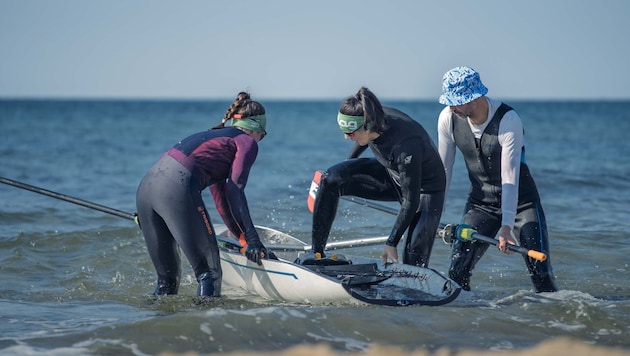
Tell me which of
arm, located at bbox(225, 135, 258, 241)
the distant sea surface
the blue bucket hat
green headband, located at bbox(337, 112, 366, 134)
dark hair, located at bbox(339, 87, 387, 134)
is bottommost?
the distant sea surface

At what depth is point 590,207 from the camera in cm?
1245

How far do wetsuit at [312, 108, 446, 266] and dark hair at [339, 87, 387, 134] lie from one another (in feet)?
0.36

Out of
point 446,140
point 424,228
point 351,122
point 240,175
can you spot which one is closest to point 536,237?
point 424,228

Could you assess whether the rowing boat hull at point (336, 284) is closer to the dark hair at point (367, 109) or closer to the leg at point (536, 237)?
the leg at point (536, 237)

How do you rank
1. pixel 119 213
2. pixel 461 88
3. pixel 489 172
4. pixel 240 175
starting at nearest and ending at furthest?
pixel 240 175, pixel 461 88, pixel 489 172, pixel 119 213

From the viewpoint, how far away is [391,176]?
6.39m

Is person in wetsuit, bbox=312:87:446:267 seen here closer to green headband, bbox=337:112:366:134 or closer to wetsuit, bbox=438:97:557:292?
green headband, bbox=337:112:366:134

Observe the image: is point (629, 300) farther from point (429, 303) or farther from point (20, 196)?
point (20, 196)

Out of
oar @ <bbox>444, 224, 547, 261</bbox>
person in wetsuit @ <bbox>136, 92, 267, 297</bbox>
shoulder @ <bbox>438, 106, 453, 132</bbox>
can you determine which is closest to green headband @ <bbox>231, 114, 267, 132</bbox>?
person in wetsuit @ <bbox>136, 92, 267, 297</bbox>

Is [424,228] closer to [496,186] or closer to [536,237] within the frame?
[496,186]

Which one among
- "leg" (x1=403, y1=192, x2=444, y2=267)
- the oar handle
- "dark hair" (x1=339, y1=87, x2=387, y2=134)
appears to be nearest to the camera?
the oar handle

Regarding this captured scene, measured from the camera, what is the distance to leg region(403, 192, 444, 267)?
20.3 ft

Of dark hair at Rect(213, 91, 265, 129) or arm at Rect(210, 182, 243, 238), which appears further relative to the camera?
arm at Rect(210, 182, 243, 238)

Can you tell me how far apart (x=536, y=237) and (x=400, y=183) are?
110cm
